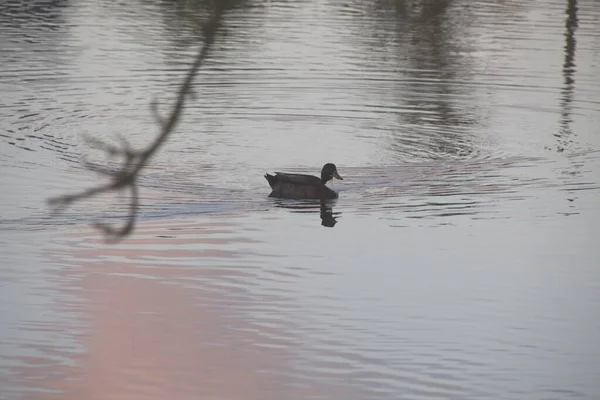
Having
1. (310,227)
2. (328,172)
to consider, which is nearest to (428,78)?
(328,172)

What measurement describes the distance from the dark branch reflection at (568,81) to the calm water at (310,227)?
0.33 ft

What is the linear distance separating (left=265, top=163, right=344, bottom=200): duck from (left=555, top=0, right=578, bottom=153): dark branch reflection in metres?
4.52

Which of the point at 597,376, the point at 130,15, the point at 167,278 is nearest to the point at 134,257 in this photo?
the point at 167,278

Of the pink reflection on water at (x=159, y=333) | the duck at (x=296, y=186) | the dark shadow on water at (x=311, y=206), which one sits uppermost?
the duck at (x=296, y=186)

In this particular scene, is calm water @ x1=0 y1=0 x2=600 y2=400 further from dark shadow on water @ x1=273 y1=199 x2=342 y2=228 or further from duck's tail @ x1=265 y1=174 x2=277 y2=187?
duck's tail @ x1=265 y1=174 x2=277 y2=187

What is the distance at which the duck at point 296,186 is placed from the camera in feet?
57.5

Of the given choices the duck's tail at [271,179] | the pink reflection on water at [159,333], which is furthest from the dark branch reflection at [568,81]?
the pink reflection on water at [159,333]

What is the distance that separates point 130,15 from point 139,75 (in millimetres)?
9552

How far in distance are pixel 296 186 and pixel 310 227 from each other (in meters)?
1.30

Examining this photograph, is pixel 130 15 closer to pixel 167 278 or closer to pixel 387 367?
pixel 167 278

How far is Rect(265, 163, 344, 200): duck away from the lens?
1752 centimetres

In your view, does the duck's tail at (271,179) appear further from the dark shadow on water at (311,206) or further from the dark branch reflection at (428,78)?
the dark branch reflection at (428,78)

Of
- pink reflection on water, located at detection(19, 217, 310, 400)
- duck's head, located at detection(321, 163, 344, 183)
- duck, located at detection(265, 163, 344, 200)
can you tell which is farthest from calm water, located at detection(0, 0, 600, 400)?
duck's head, located at detection(321, 163, 344, 183)

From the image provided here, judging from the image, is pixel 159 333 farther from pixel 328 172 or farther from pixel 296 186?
pixel 328 172
